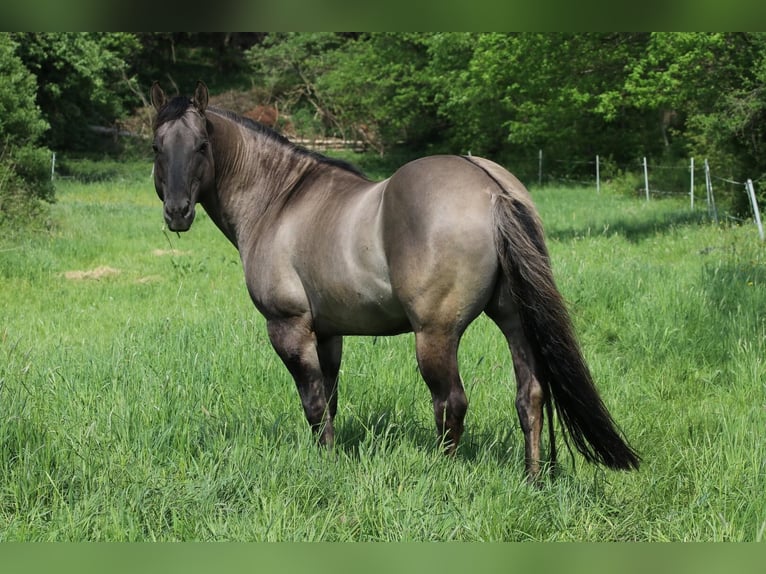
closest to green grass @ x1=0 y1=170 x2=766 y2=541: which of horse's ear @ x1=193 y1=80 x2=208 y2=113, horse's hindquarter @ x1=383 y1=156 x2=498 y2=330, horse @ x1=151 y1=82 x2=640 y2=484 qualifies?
horse @ x1=151 y1=82 x2=640 y2=484

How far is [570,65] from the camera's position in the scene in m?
14.6

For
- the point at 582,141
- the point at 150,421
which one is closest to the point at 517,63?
the point at 150,421

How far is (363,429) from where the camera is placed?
434 centimetres

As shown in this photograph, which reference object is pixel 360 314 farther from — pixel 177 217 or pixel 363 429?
pixel 177 217

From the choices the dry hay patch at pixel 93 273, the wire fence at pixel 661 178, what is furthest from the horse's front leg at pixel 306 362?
the wire fence at pixel 661 178

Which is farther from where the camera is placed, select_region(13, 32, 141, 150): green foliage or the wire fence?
select_region(13, 32, 141, 150): green foliage

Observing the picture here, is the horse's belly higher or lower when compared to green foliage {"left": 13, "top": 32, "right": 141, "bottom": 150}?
lower

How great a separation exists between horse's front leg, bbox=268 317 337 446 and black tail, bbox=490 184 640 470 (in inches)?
48.1

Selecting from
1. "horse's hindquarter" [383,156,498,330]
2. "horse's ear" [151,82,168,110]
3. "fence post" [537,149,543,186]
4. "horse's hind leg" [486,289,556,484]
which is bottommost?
"fence post" [537,149,543,186]

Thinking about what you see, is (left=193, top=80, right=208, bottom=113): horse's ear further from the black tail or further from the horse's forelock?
the black tail

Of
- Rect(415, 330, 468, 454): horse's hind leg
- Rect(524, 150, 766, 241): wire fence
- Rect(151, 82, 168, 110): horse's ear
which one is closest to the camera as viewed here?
Rect(415, 330, 468, 454): horse's hind leg

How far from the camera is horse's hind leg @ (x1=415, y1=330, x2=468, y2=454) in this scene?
337 centimetres

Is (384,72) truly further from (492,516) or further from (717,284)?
(492,516)

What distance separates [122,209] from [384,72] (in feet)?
61.2
